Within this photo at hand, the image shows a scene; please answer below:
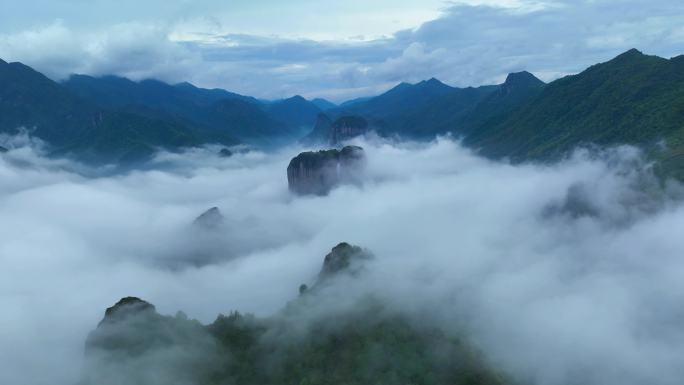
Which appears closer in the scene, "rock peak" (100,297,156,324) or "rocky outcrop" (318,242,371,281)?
"rock peak" (100,297,156,324)

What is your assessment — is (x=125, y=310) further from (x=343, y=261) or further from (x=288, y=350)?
(x=343, y=261)

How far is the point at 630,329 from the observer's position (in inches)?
5517

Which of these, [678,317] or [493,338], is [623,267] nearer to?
[678,317]

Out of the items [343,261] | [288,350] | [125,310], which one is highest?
[343,261]

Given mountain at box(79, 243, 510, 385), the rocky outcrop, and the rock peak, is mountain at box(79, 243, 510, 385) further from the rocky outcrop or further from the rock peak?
the rocky outcrop

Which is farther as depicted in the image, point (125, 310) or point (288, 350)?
point (125, 310)

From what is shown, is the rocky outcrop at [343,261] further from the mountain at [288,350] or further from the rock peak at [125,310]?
the rock peak at [125,310]

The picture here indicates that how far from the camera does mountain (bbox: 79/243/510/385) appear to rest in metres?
117

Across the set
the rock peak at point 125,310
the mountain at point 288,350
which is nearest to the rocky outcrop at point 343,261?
the mountain at point 288,350

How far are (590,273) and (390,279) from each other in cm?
6530

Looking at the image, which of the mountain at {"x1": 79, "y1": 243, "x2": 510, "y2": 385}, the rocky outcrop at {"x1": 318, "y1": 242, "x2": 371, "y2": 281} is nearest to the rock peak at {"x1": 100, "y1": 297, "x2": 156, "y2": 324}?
the mountain at {"x1": 79, "y1": 243, "x2": 510, "y2": 385}

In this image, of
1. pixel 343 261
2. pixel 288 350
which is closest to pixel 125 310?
pixel 288 350

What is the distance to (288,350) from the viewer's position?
12912cm

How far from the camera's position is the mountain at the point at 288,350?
11688 cm
